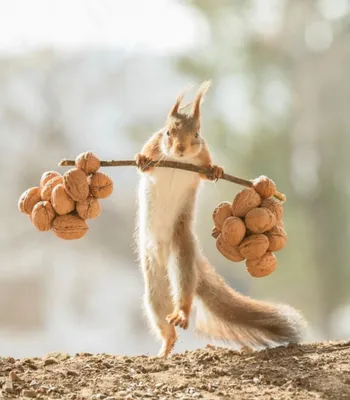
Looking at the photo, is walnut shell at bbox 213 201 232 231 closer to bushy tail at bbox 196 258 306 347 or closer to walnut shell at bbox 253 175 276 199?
walnut shell at bbox 253 175 276 199

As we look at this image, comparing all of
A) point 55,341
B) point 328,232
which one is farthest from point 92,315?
point 328,232

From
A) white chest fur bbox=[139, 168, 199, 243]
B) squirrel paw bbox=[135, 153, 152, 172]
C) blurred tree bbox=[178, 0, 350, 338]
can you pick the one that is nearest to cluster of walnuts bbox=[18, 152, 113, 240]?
squirrel paw bbox=[135, 153, 152, 172]

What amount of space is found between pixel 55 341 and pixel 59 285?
256 mm

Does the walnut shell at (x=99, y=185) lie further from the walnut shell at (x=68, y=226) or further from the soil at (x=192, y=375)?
the soil at (x=192, y=375)

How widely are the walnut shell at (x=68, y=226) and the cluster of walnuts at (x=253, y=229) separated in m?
0.38

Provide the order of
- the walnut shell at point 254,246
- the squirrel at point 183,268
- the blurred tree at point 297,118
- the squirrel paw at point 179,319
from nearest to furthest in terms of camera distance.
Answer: the walnut shell at point 254,246
the squirrel paw at point 179,319
the squirrel at point 183,268
the blurred tree at point 297,118

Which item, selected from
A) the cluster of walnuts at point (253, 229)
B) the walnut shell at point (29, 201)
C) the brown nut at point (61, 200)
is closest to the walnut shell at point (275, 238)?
the cluster of walnuts at point (253, 229)

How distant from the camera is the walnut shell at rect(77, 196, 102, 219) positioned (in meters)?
1.92

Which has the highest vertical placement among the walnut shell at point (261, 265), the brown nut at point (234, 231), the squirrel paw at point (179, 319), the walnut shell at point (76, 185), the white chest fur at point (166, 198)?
the white chest fur at point (166, 198)

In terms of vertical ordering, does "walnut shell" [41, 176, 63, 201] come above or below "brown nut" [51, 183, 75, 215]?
above

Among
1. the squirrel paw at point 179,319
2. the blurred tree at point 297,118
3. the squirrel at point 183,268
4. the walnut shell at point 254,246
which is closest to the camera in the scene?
the walnut shell at point 254,246

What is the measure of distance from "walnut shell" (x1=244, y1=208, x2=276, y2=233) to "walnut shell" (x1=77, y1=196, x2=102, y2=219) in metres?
0.41

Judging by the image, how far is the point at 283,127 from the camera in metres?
3.62

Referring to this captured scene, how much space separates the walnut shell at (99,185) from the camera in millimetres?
1933
